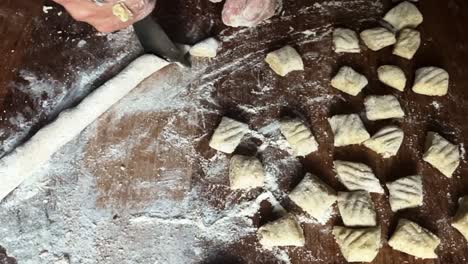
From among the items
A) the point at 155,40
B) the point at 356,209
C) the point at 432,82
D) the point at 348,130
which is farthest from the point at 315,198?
the point at 155,40

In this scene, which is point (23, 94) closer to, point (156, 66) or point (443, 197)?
point (156, 66)

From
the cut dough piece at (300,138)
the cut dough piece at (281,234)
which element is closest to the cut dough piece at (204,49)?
the cut dough piece at (300,138)

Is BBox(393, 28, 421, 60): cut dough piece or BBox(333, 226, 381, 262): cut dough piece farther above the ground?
BBox(393, 28, 421, 60): cut dough piece

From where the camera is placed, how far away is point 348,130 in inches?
65.6

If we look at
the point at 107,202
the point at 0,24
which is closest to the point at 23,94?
the point at 0,24

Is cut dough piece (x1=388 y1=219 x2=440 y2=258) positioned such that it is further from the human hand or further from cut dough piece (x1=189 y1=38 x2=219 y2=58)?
the human hand

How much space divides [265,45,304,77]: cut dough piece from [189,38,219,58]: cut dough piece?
149 mm

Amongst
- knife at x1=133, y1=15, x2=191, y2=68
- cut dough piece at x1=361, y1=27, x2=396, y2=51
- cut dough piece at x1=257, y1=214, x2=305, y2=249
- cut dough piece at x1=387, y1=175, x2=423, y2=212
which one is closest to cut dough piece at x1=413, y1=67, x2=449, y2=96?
cut dough piece at x1=361, y1=27, x2=396, y2=51

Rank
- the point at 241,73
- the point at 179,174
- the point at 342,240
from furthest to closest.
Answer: the point at 241,73 < the point at 179,174 < the point at 342,240

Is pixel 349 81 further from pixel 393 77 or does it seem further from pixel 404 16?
pixel 404 16

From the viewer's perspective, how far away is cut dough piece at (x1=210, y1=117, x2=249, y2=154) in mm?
1667

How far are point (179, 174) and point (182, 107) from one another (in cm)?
19

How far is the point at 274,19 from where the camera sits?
1.90 metres

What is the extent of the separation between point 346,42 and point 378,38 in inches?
3.4
